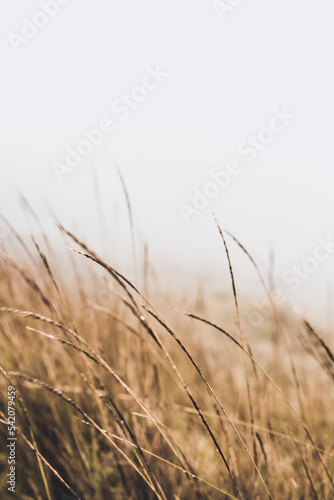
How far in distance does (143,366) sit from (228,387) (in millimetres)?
761

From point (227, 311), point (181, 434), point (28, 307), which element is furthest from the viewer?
point (227, 311)

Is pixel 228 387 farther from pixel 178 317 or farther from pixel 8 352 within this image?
pixel 8 352

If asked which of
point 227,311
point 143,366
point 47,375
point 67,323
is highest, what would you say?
point 67,323

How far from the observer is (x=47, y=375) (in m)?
1.39

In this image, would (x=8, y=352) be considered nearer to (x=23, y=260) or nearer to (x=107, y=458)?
(x=107, y=458)

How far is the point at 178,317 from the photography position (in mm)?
2133

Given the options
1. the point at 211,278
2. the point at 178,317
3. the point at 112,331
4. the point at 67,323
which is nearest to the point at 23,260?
the point at 112,331

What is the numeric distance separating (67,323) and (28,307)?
0.75 meters

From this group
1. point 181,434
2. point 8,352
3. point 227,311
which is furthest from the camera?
point 227,311

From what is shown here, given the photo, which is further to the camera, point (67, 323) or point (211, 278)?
point (211, 278)

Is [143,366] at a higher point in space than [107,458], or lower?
higher

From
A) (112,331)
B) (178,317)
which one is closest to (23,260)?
(112,331)

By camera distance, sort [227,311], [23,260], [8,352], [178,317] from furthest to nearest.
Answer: [227,311], [178,317], [23,260], [8,352]

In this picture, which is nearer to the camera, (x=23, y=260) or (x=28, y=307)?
(x=28, y=307)
